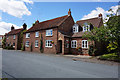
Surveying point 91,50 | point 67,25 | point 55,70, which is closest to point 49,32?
point 67,25

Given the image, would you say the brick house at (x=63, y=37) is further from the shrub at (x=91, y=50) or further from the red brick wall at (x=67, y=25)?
the shrub at (x=91, y=50)

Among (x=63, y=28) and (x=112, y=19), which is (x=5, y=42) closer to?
(x=63, y=28)

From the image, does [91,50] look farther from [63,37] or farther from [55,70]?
[55,70]

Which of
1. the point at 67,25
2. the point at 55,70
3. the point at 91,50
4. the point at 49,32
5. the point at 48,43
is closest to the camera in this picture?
the point at 55,70

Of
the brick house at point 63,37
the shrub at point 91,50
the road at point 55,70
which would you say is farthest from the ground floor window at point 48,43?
the road at point 55,70

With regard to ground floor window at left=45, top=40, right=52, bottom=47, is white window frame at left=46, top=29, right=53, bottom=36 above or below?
above

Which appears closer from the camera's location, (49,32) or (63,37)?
(63,37)

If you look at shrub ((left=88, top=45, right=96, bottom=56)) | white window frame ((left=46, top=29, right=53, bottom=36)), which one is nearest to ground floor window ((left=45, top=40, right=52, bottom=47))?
white window frame ((left=46, top=29, right=53, bottom=36))

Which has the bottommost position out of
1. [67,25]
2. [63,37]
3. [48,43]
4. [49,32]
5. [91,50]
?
[91,50]

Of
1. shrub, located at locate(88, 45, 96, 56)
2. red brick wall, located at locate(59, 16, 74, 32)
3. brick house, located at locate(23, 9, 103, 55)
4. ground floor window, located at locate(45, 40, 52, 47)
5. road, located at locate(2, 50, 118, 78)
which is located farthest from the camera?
red brick wall, located at locate(59, 16, 74, 32)

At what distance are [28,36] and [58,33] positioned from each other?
45.4 ft

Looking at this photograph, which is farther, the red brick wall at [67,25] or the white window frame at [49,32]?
the white window frame at [49,32]

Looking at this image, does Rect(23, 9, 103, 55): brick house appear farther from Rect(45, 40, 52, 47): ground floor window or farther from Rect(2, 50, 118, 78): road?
Rect(2, 50, 118, 78): road

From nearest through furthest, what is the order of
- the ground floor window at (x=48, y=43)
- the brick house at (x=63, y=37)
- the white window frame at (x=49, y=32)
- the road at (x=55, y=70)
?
the road at (x=55, y=70)
the brick house at (x=63, y=37)
the ground floor window at (x=48, y=43)
the white window frame at (x=49, y=32)
